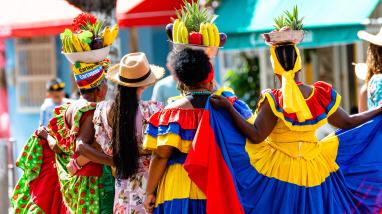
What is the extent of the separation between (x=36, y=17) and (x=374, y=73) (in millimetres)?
8924

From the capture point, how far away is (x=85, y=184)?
7070 millimetres

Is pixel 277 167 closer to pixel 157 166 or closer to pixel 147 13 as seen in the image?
pixel 157 166

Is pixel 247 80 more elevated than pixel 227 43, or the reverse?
pixel 227 43

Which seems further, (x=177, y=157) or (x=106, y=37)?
(x=106, y=37)

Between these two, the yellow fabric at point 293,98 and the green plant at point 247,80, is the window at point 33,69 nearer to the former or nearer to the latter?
the green plant at point 247,80

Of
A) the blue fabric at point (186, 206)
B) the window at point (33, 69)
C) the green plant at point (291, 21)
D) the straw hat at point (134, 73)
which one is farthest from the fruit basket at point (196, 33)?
the window at point (33, 69)

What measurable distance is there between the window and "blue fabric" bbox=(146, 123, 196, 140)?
1158 centimetres

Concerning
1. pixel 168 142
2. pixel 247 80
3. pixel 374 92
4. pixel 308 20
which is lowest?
pixel 168 142

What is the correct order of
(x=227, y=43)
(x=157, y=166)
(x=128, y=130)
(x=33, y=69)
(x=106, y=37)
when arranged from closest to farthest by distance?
(x=157, y=166)
(x=128, y=130)
(x=106, y=37)
(x=227, y=43)
(x=33, y=69)

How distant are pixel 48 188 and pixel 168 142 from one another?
6.05 ft

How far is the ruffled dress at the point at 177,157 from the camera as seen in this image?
6.17 meters

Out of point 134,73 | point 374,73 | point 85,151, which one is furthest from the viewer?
point 374,73

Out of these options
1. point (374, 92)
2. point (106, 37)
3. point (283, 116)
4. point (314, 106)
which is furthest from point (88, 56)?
point (374, 92)

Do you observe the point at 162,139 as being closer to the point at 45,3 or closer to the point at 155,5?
the point at 155,5
